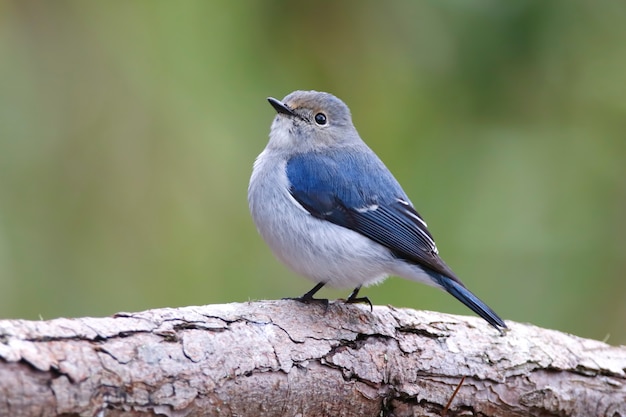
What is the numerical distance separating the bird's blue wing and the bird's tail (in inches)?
1.6

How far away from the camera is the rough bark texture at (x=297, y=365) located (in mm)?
2574

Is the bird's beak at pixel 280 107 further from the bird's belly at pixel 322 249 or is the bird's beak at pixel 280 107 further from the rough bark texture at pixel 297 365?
the rough bark texture at pixel 297 365

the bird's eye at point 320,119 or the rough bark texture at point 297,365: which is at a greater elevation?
the bird's eye at point 320,119

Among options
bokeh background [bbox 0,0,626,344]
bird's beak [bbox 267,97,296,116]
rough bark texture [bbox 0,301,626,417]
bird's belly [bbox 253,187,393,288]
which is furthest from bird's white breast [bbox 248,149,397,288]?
bokeh background [bbox 0,0,626,344]

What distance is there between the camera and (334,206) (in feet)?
13.3

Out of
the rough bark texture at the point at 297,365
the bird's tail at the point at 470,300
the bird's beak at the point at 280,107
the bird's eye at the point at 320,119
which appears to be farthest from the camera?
the bird's eye at the point at 320,119

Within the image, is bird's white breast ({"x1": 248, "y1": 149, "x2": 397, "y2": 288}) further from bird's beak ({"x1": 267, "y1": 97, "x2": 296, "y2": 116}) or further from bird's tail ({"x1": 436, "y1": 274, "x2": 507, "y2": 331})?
bird's beak ({"x1": 267, "y1": 97, "x2": 296, "y2": 116})

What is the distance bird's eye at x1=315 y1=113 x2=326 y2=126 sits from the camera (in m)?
4.55

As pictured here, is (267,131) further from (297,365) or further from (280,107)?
(297,365)

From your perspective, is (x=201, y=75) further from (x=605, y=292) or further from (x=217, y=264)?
(x=605, y=292)

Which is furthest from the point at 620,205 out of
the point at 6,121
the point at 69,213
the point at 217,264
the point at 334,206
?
the point at 6,121

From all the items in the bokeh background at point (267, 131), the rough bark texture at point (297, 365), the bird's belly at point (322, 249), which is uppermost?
the bokeh background at point (267, 131)

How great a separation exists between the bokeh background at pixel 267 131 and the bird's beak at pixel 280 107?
1.26 feet

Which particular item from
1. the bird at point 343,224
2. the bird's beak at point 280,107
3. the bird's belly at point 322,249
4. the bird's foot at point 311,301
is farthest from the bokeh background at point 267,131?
the bird's foot at point 311,301
